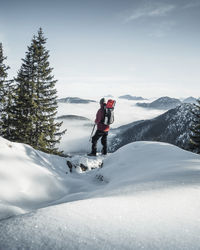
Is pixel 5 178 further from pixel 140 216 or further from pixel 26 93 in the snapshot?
pixel 26 93

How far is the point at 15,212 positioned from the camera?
266 centimetres

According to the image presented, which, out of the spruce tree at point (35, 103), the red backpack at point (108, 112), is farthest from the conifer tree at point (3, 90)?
the red backpack at point (108, 112)

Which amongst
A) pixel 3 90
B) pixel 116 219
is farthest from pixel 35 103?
pixel 116 219

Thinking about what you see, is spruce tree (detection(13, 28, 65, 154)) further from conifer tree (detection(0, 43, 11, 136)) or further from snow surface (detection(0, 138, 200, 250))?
snow surface (detection(0, 138, 200, 250))

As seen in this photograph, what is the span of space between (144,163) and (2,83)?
1838 centimetres

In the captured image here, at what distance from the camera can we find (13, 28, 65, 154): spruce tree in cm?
1579

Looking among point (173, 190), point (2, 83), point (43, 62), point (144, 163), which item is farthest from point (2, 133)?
point (173, 190)

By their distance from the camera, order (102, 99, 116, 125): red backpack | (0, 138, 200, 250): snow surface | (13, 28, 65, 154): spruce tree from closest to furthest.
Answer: (0, 138, 200, 250): snow surface
(102, 99, 116, 125): red backpack
(13, 28, 65, 154): spruce tree

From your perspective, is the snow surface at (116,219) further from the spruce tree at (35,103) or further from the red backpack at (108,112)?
the spruce tree at (35,103)

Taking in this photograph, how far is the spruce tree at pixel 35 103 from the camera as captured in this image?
1579cm

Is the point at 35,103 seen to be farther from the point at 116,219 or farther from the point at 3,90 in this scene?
the point at 116,219

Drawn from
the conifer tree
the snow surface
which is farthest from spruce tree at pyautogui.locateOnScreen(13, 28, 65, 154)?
Answer: the snow surface

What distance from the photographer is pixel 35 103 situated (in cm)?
1564

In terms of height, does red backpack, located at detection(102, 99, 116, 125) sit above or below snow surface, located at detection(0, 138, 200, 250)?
above
